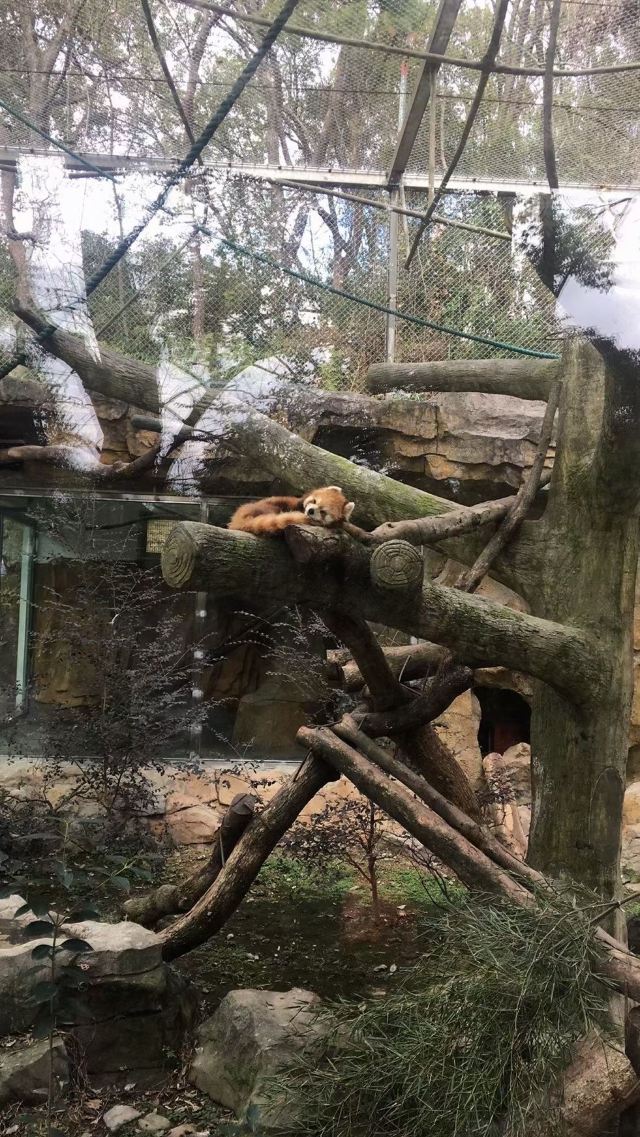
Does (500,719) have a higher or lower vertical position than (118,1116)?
higher

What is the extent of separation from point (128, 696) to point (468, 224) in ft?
10.7

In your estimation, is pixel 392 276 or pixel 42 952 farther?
pixel 392 276

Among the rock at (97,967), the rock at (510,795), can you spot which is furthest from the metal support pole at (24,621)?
the rock at (510,795)

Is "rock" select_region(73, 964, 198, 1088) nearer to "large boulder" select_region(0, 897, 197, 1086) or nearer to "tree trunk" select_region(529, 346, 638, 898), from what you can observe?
"large boulder" select_region(0, 897, 197, 1086)

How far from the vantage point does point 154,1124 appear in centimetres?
248

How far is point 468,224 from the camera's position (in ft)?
9.92

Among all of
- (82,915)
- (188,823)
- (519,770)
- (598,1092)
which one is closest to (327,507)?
(82,915)

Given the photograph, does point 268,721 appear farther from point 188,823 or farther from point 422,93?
point 422,93

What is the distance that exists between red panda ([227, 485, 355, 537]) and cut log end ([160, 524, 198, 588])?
20 centimetres

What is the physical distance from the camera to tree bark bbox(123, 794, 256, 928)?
3.21 meters

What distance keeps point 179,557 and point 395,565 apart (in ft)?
1.90

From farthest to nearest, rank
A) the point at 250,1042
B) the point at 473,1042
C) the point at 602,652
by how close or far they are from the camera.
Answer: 1. the point at 602,652
2. the point at 250,1042
3. the point at 473,1042

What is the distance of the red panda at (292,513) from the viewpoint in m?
2.26

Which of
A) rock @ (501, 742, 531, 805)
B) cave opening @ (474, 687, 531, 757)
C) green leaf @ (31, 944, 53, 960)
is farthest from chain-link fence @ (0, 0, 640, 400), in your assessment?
cave opening @ (474, 687, 531, 757)
